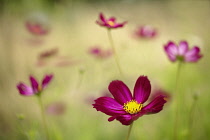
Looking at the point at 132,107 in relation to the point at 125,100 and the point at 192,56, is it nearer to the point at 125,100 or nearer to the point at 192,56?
the point at 125,100

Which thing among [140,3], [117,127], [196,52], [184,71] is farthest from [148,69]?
[140,3]

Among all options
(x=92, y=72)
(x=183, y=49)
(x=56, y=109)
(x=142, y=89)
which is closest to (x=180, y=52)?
(x=183, y=49)

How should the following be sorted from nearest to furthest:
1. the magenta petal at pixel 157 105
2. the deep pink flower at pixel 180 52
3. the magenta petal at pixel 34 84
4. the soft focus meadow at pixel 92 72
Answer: the magenta petal at pixel 157 105 → the magenta petal at pixel 34 84 → the deep pink flower at pixel 180 52 → the soft focus meadow at pixel 92 72

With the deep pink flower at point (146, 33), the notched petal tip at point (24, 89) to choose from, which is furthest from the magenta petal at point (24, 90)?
the deep pink flower at point (146, 33)

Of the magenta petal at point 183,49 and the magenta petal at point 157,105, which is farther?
the magenta petal at point 183,49

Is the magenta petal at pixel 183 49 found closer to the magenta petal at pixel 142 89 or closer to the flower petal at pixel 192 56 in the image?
the flower petal at pixel 192 56

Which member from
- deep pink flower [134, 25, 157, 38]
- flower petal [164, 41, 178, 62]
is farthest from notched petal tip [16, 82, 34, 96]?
deep pink flower [134, 25, 157, 38]

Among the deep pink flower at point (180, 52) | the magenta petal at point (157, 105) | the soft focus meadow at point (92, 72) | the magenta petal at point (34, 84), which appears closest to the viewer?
the magenta petal at point (157, 105)

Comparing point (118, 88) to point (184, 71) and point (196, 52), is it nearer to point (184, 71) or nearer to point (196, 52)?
point (196, 52)
